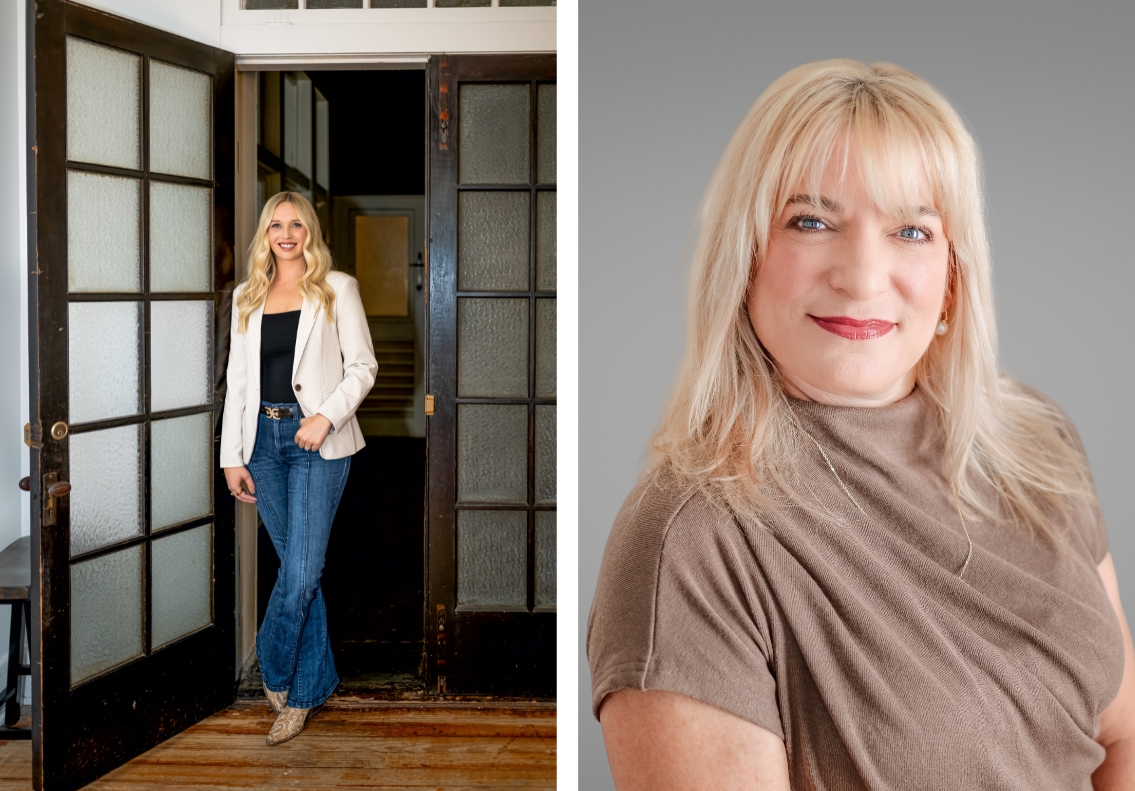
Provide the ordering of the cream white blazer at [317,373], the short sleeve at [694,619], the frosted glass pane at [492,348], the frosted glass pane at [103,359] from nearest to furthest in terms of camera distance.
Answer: the short sleeve at [694,619] → the frosted glass pane at [103,359] → the cream white blazer at [317,373] → the frosted glass pane at [492,348]

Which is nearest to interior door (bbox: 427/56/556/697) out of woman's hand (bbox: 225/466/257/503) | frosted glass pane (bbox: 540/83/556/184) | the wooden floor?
frosted glass pane (bbox: 540/83/556/184)

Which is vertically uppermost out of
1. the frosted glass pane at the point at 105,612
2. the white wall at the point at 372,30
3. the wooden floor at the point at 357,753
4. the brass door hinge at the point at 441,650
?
the white wall at the point at 372,30

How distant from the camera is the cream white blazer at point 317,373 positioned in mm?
2785

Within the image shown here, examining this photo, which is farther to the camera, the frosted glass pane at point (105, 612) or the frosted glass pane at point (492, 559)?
the frosted glass pane at point (492, 559)

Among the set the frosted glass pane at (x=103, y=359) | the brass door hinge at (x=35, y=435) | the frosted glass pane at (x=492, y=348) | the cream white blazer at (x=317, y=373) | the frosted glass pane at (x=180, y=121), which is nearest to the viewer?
the brass door hinge at (x=35, y=435)

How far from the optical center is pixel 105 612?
258 cm

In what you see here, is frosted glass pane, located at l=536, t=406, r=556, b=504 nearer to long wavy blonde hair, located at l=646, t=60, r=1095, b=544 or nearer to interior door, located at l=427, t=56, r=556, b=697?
interior door, located at l=427, t=56, r=556, b=697

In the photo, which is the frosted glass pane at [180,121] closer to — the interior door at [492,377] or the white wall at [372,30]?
the white wall at [372,30]

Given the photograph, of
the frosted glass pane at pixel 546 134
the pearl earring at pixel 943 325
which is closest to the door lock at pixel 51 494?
the frosted glass pane at pixel 546 134

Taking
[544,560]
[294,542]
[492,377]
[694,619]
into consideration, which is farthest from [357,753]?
[694,619]

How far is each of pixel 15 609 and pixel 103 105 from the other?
158 cm

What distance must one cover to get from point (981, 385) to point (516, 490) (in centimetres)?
211

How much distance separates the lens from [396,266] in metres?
7.49

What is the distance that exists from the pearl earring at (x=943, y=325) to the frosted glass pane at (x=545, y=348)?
199 cm
